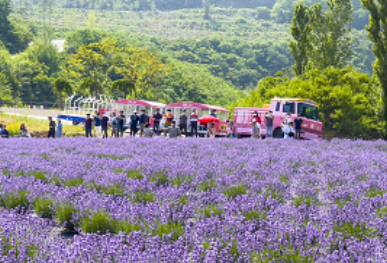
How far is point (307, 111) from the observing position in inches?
969

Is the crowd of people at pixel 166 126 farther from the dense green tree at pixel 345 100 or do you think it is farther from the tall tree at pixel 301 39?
the tall tree at pixel 301 39

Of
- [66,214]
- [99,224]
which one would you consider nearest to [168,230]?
[99,224]

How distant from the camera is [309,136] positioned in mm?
24000

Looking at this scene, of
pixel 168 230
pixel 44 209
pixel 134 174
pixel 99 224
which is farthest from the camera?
pixel 134 174

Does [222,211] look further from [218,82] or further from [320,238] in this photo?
[218,82]

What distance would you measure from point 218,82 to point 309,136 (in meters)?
100

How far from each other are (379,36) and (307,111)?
23.0ft

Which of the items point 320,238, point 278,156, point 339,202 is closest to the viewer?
point 320,238

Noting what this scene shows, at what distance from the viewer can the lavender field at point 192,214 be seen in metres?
3.30

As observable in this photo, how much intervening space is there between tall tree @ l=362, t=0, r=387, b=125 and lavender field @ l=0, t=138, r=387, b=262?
19567mm

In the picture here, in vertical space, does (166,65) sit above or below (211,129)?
above

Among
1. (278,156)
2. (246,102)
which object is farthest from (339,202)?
(246,102)

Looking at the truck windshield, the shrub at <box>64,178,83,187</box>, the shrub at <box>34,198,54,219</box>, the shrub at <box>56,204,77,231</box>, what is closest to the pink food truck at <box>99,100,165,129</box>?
the truck windshield

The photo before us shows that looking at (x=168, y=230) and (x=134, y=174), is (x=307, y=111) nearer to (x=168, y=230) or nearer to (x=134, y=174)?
(x=134, y=174)
